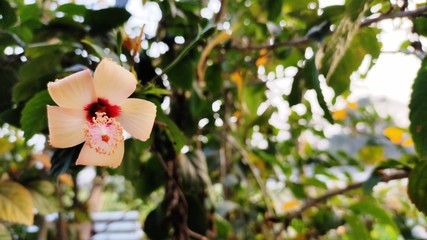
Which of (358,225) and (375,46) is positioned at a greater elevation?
(375,46)

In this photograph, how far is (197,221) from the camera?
81 centimetres

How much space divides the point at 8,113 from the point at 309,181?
0.78m

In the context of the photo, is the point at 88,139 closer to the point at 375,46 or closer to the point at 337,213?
the point at 375,46

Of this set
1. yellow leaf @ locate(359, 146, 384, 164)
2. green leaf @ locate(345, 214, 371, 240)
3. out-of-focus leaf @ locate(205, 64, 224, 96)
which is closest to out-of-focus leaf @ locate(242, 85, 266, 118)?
out-of-focus leaf @ locate(205, 64, 224, 96)

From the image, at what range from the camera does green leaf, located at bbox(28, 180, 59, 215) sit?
0.71 meters

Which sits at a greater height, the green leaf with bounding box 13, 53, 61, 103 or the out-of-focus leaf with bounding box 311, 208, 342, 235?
the green leaf with bounding box 13, 53, 61, 103

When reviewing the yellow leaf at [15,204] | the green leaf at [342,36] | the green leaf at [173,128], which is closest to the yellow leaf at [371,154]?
the green leaf at [342,36]

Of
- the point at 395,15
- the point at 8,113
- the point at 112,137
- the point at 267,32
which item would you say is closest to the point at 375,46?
the point at 395,15

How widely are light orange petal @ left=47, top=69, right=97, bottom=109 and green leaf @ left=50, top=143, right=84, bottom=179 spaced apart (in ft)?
0.29

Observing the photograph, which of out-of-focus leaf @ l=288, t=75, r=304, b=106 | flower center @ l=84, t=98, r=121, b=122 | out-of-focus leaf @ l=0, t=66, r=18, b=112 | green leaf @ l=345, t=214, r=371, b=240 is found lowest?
green leaf @ l=345, t=214, r=371, b=240

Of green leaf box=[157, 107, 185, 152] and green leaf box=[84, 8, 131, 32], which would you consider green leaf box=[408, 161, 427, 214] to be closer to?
green leaf box=[157, 107, 185, 152]

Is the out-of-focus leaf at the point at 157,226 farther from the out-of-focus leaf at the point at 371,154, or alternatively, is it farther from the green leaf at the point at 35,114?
the out-of-focus leaf at the point at 371,154

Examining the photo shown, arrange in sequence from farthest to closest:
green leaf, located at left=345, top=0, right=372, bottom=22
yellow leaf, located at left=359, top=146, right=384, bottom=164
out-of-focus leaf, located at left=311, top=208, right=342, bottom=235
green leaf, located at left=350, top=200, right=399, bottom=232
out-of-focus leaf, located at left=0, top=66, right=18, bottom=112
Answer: yellow leaf, located at left=359, top=146, right=384, bottom=164, out-of-focus leaf, located at left=311, top=208, right=342, bottom=235, green leaf, located at left=350, top=200, right=399, bottom=232, out-of-focus leaf, located at left=0, top=66, right=18, bottom=112, green leaf, located at left=345, top=0, right=372, bottom=22

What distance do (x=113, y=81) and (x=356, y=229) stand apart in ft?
2.55
